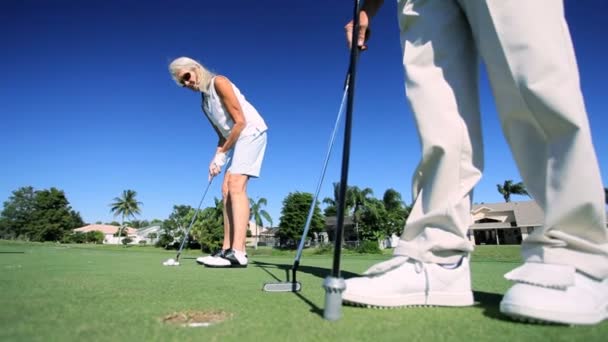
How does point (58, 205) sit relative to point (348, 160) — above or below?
above

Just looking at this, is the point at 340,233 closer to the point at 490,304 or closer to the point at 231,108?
the point at 490,304

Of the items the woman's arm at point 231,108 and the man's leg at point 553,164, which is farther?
the woman's arm at point 231,108

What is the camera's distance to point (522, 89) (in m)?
1.18

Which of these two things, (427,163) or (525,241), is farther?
(427,163)

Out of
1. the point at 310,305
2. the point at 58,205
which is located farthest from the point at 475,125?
the point at 58,205

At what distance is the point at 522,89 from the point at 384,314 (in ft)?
2.80

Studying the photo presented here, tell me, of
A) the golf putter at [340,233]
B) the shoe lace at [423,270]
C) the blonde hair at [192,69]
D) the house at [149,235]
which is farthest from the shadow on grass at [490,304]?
the house at [149,235]

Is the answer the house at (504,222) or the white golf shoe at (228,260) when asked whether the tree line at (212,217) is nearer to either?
the house at (504,222)

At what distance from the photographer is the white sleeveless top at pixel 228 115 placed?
3.84 metres

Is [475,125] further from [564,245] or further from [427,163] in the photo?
[564,245]

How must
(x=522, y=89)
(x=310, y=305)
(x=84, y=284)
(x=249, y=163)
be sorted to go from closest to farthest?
1. (x=522, y=89)
2. (x=310, y=305)
3. (x=84, y=284)
4. (x=249, y=163)

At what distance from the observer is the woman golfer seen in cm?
351

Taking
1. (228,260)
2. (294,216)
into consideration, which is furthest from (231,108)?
(294,216)

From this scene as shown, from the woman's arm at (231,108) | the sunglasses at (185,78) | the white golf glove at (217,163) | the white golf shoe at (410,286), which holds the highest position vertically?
the sunglasses at (185,78)
